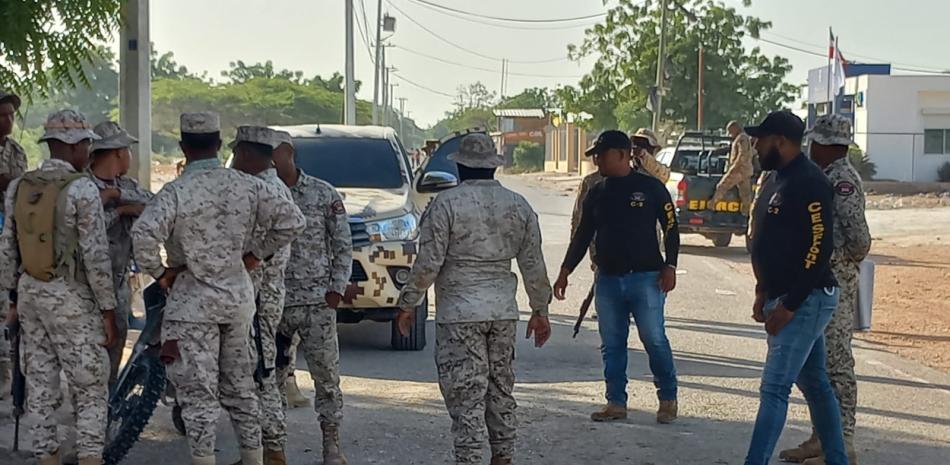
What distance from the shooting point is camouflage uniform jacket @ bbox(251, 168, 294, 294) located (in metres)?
6.05

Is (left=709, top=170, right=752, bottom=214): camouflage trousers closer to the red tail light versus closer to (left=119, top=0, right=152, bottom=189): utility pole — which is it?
the red tail light

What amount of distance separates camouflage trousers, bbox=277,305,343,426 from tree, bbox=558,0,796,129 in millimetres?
42581

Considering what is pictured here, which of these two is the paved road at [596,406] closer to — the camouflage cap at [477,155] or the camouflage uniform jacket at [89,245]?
the camouflage uniform jacket at [89,245]

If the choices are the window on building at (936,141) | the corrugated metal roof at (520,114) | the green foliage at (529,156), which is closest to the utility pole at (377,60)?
the window on building at (936,141)

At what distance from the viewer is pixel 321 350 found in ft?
21.1

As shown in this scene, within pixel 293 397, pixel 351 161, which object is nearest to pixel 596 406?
pixel 293 397

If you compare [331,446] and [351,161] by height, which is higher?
[351,161]

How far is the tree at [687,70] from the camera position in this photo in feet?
160

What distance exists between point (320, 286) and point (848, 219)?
112 inches

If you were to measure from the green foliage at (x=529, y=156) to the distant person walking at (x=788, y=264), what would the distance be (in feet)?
265

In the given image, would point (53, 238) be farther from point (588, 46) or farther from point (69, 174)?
point (588, 46)

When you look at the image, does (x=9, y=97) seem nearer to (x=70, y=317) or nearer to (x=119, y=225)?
(x=119, y=225)

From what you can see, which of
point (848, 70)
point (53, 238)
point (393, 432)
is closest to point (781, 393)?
point (393, 432)

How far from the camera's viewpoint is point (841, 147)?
6469mm
